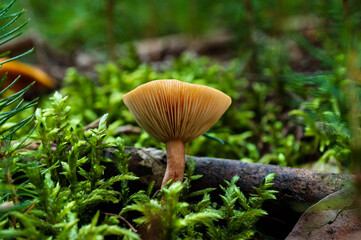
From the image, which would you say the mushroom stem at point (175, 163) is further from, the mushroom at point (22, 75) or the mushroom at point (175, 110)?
the mushroom at point (22, 75)

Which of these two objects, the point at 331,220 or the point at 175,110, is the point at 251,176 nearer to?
the point at 331,220

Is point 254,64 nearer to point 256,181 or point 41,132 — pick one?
point 256,181

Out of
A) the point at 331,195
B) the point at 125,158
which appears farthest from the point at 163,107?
the point at 331,195

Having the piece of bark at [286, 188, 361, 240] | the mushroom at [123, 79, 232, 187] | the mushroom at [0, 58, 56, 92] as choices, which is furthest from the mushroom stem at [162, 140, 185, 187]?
the mushroom at [0, 58, 56, 92]

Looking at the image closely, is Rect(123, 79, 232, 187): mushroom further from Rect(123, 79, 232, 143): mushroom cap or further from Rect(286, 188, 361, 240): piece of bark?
Rect(286, 188, 361, 240): piece of bark

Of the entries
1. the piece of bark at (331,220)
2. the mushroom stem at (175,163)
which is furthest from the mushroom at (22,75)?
the piece of bark at (331,220)

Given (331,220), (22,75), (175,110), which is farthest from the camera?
(22,75)

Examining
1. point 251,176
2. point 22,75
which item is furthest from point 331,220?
point 22,75
